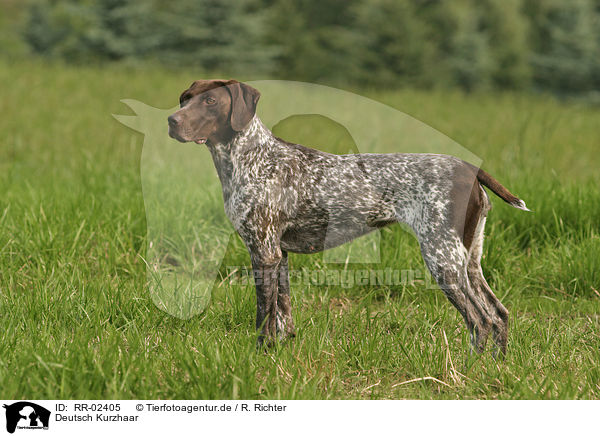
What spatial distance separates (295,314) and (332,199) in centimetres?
113

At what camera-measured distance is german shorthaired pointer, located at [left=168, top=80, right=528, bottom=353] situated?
3.19m

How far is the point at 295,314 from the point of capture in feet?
13.5

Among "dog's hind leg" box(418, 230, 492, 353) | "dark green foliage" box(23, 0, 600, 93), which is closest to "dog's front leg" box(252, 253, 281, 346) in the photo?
"dog's hind leg" box(418, 230, 492, 353)

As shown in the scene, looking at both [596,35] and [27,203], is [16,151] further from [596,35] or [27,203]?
[596,35]

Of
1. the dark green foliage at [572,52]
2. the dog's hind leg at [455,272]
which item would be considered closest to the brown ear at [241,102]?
the dog's hind leg at [455,272]

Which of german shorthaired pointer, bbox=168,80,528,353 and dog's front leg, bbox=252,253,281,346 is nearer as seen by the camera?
german shorthaired pointer, bbox=168,80,528,353

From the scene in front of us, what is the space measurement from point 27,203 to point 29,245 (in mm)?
990

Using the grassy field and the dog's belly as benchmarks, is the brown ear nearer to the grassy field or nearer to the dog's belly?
the dog's belly

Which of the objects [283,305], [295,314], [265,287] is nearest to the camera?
[265,287]

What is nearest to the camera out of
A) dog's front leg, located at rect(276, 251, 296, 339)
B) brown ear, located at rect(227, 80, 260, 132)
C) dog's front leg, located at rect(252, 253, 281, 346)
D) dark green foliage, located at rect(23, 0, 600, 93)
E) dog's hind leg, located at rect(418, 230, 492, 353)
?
brown ear, located at rect(227, 80, 260, 132)
